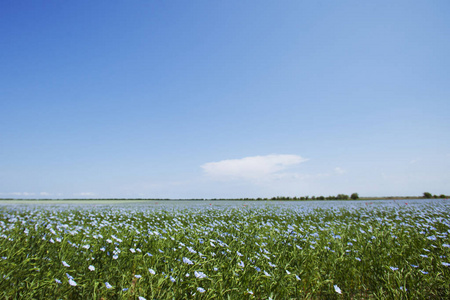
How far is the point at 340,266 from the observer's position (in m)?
4.53

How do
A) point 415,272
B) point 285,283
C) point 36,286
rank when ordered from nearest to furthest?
point 36,286 < point 285,283 < point 415,272

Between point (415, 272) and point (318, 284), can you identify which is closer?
→ point (318, 284)

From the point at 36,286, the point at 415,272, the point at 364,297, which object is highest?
the point at 36,286

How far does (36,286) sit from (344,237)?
280 inches

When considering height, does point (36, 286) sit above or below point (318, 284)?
above

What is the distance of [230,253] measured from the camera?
4523 millimetres

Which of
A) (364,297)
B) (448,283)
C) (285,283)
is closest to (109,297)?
(285,283)

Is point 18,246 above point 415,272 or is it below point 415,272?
above

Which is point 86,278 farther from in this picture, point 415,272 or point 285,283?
point 415,272

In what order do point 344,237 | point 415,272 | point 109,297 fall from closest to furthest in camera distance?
point 109,297, point 415,272, point 344,237

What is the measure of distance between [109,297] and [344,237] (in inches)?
247

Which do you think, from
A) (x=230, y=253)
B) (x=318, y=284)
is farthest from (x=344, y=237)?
(x=230, y=253)

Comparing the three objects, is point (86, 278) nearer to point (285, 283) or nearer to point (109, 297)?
point (109, 297)

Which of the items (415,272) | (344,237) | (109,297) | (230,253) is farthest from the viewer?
(344,237)
